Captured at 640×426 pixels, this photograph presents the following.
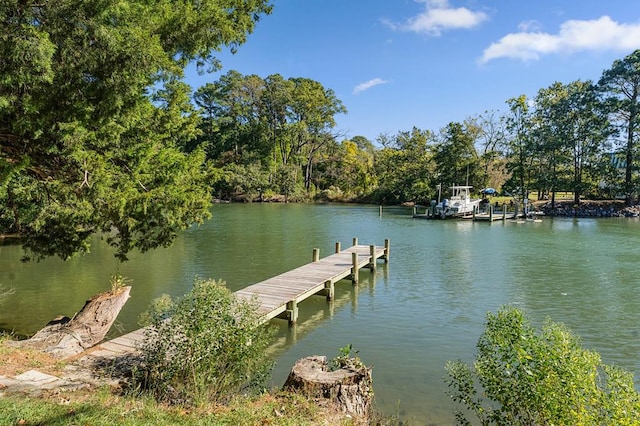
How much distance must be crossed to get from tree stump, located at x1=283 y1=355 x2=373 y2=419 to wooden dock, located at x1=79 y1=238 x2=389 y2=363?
1366 mm

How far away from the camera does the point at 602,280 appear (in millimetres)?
14617

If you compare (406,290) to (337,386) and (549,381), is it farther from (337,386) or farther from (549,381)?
(549,381)

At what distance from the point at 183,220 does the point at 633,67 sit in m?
42.3

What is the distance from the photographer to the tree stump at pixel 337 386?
5191mm

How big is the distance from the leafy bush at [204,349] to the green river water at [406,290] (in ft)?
8.00

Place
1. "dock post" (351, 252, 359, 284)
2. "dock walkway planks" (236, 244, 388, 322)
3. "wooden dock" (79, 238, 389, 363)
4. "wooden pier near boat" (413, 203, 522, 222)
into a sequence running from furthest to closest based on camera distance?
"wooden pier near boat" (413, 203, 522, 222), "dock post" (351, 252, 359, 284), "dock walkway planks" (236, 244, 388, 322), "wooden dock" (79, 238, 389, 363)

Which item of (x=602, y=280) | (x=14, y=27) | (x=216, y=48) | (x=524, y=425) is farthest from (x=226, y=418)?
(x=602, y=280)

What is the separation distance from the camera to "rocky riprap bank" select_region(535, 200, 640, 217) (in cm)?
3878

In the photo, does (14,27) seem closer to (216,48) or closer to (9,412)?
(9,412)

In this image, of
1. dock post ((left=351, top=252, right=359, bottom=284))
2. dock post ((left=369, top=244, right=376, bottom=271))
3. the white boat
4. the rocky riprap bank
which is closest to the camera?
dock post ((left=351, top=252, right=359, bottom=284))

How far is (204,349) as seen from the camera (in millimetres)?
5223

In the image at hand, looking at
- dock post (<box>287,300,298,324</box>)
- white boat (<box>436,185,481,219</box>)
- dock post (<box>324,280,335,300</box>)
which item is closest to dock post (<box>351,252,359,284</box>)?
dock post (<box>324,280,335,300</box>)

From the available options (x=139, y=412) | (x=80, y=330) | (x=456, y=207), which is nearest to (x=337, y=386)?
(x=139, y=412)

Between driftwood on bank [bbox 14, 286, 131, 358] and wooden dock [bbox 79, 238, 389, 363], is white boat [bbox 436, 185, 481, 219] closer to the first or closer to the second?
wooden dock [bbox 79, 238, 389, 363]
